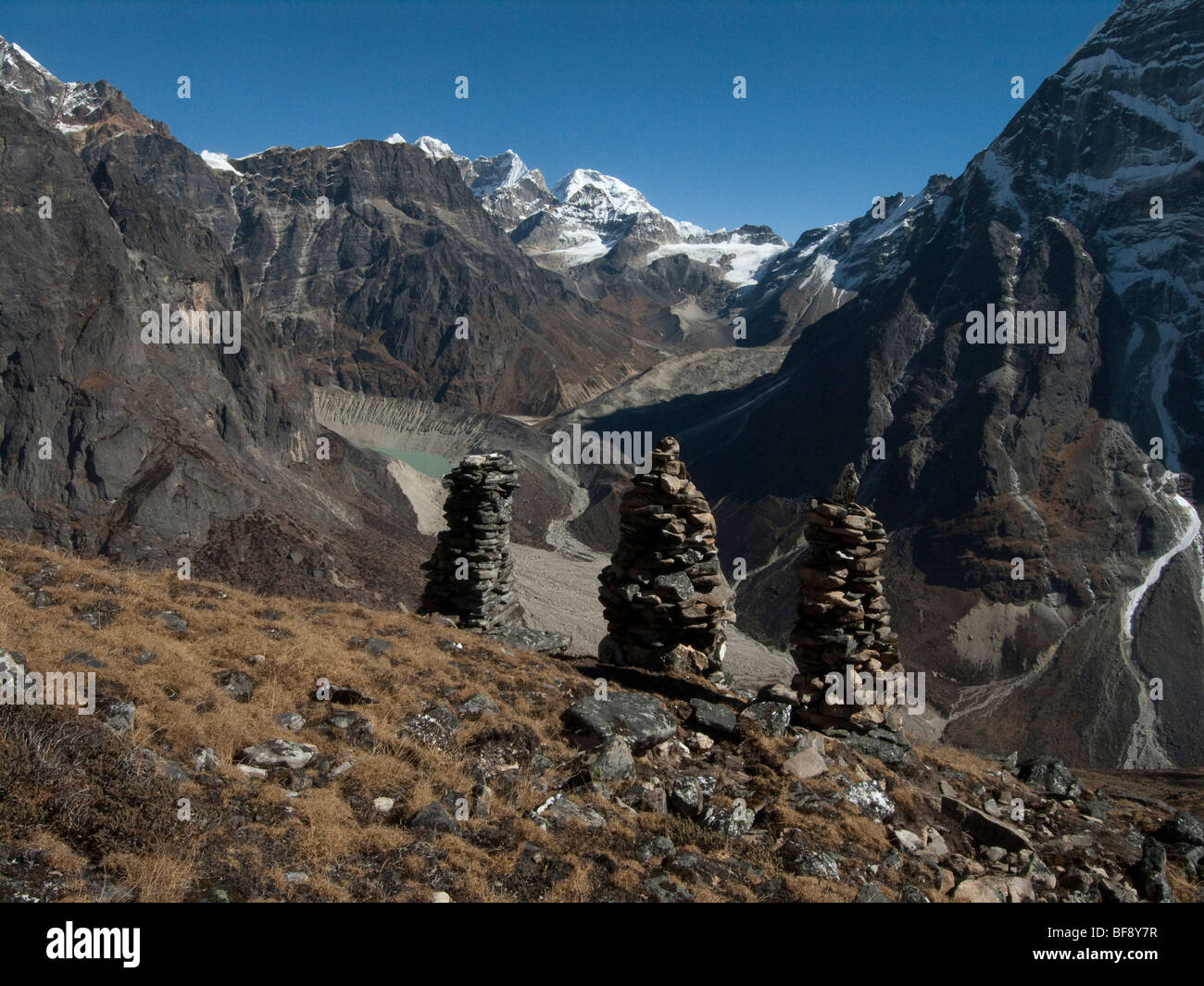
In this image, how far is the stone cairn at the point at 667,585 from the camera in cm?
2033

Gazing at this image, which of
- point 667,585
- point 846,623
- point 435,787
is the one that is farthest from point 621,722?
point 846,623

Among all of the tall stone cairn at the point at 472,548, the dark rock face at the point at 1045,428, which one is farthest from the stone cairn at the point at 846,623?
the dark rock face at the point at 1045,428

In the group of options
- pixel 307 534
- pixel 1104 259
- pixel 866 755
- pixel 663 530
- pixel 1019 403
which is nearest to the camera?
pixel 866 755

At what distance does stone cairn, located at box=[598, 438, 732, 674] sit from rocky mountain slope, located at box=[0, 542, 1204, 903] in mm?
2857

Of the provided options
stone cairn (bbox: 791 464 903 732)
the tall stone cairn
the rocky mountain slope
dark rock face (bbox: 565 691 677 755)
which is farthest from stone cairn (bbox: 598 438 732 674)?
the tall stone cairn

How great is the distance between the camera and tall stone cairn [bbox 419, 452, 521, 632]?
88.4ft

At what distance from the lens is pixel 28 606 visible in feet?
41.0

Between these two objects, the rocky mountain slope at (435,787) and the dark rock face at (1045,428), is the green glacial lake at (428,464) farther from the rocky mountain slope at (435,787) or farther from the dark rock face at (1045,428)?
the rocky mountain slope at (435,787)

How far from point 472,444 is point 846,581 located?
18674 centimetres

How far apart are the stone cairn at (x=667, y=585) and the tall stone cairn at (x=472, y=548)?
7294 mm

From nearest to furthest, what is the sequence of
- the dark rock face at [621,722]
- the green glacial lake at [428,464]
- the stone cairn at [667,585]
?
the dark rock face at [621,722] < the stone cairn at [667,585] < the green glacial lake at [428,464]
